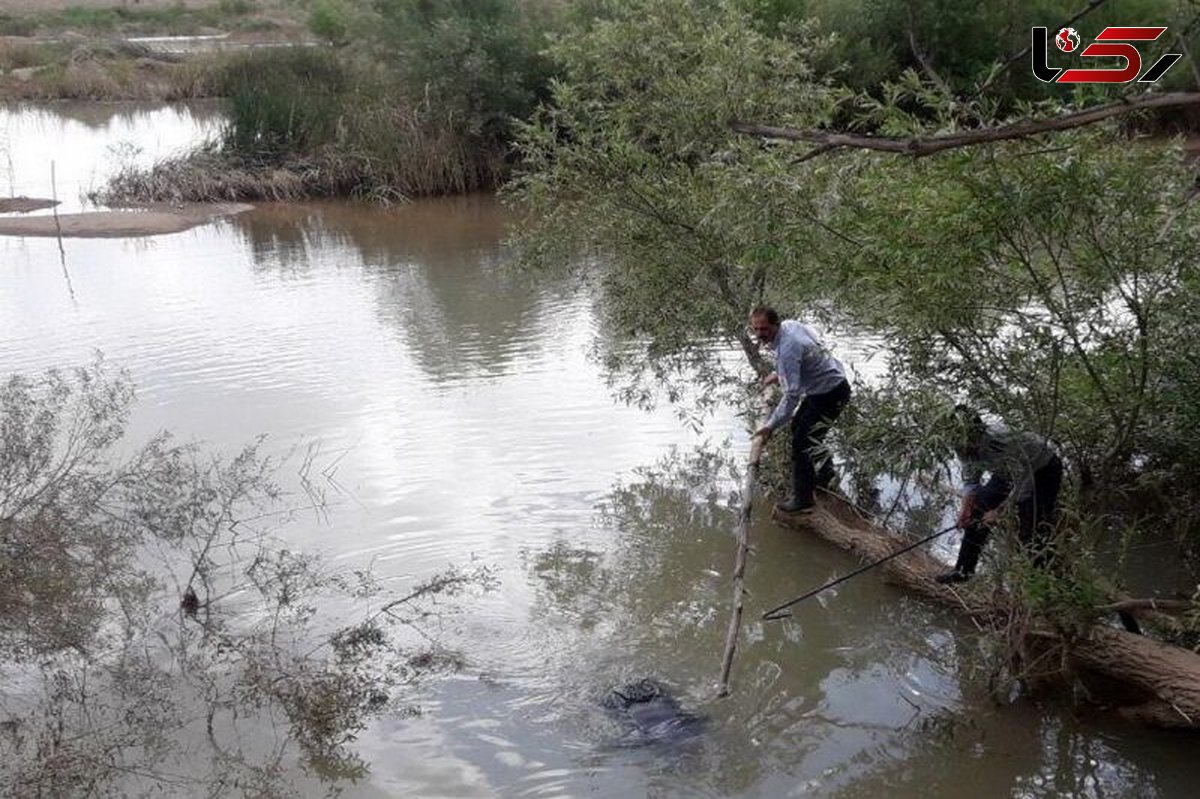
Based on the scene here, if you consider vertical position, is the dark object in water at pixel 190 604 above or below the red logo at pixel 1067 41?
below

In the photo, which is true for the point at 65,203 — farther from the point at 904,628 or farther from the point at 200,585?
the point at 904,628

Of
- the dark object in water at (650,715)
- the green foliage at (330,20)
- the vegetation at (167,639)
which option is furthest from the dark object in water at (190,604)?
the green foliage at (330,20)

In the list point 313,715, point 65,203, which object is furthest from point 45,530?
point 65,203

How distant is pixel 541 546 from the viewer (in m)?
8.83

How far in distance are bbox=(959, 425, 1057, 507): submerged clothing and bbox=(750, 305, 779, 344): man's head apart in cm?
188

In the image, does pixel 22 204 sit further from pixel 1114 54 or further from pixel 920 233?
pixel 1114 54

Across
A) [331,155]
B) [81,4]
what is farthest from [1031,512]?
[81,4]

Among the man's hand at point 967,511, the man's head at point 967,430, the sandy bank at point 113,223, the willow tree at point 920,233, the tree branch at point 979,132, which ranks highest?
the tree branch at point 979,132

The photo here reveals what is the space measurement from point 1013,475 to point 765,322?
2.09m

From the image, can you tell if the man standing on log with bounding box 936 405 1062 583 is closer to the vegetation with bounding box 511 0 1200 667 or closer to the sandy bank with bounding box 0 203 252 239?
the vegetation with bounding box 511 0 1200 667

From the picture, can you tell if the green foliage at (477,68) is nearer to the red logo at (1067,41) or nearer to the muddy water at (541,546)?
the muddy water at (541,546)

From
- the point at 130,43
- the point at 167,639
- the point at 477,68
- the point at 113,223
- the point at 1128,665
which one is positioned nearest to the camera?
the point at 1128,665

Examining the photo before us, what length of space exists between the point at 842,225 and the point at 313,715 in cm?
406

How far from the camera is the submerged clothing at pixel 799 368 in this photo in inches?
302
